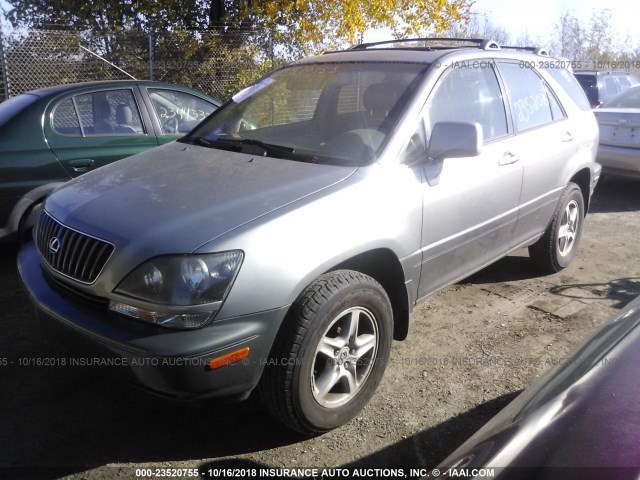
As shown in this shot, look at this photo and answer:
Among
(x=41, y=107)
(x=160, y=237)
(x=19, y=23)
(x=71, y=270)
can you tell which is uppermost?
(x=19, y=23)

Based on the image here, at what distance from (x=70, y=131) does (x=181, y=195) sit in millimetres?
2841

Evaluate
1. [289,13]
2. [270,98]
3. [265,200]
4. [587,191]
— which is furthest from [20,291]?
[289,13]

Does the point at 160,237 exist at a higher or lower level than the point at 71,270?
higher

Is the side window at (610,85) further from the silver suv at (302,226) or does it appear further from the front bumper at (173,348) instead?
the front bumper at (173,348)

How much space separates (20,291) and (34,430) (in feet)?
6.43

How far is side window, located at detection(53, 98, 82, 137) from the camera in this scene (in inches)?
197

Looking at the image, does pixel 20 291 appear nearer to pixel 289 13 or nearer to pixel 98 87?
pixel 98 87

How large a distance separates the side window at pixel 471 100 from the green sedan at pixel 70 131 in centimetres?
304

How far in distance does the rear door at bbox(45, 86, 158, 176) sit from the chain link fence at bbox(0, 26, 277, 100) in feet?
16.9

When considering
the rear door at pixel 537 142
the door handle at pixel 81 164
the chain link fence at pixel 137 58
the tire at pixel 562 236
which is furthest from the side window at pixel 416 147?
the chain link fence at pixel 137 58

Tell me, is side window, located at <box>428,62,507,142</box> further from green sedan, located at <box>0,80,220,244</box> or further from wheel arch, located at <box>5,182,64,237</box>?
wheel arch, located at <box>5,182,64,237</box>

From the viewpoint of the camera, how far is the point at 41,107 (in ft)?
16.3

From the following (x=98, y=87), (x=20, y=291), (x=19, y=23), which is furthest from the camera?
(x=19, y=23)

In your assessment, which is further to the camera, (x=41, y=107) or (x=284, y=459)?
(x=41, y=107)
